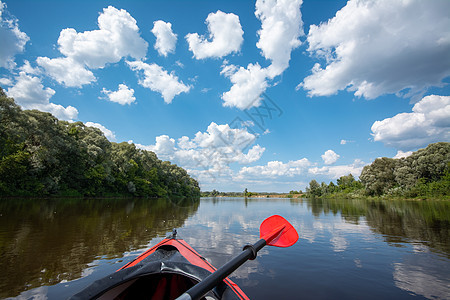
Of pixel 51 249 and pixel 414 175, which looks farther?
pixel 414 175

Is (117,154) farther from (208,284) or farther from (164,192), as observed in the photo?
(208,284)

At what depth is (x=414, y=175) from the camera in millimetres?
44781

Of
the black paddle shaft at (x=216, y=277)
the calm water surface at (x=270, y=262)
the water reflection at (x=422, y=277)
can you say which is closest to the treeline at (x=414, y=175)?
the calm water surface at (x=270, y=262)

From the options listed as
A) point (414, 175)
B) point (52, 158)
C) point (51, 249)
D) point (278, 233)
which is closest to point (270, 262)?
point (278, 233)

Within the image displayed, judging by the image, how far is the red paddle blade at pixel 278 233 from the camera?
11.1ft

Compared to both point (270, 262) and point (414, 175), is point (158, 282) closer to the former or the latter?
point (270, 262)

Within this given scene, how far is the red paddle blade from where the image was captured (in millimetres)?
3377

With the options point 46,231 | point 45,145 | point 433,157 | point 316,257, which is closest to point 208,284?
point 316,257

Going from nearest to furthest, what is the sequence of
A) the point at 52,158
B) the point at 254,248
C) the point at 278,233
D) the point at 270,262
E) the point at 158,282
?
1. the point at 254,248
2. the point at 278,233
3. the point at 158,282
4. the point at 270,262
5. the point at 52,158

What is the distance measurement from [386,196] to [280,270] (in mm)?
58679

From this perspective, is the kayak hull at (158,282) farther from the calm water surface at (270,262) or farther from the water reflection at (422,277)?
the water reflection at (422,277)

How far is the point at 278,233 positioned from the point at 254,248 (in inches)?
35.9

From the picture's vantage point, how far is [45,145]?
26.3m

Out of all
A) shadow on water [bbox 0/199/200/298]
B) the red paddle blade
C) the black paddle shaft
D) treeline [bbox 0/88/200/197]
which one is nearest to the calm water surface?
shadow on water [bbox 0/199/200/298]
